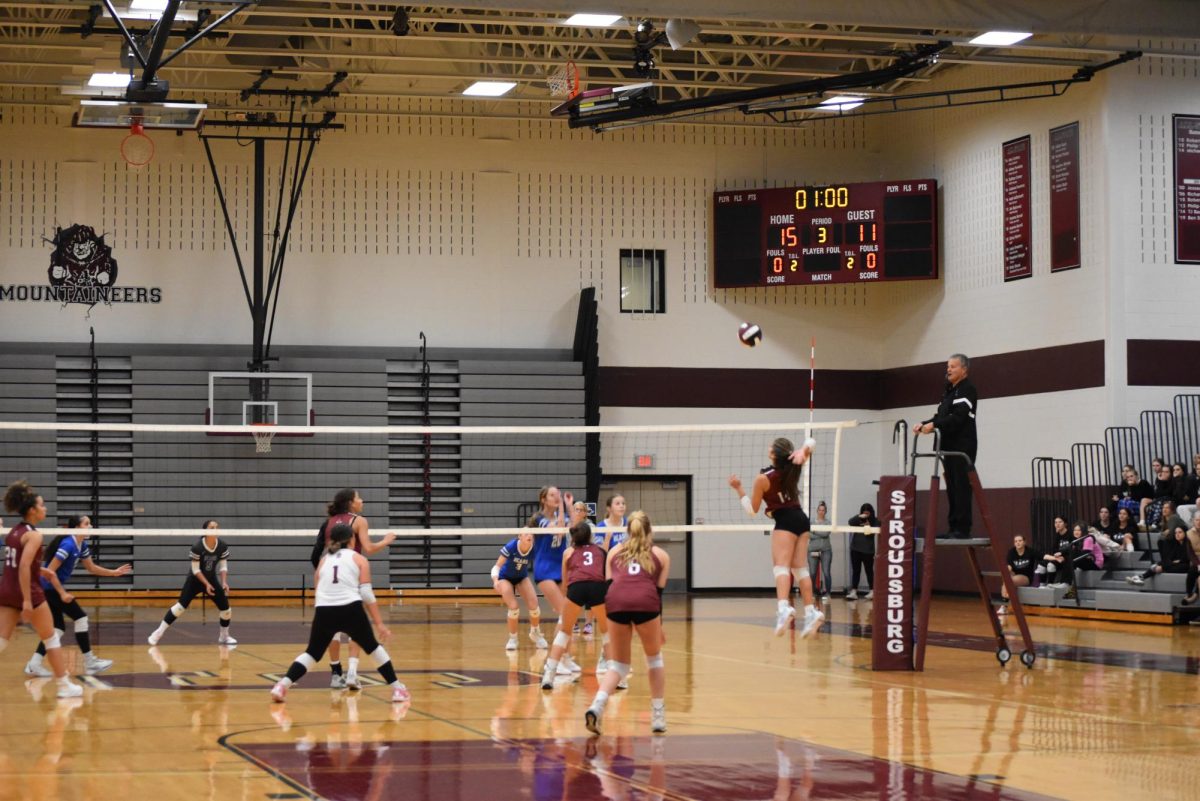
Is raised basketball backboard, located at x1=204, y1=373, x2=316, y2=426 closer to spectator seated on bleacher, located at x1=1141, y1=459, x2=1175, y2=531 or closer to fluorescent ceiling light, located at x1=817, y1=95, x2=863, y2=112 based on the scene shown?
fluorescent ceiling light, located at x1=817, y1=95, x2=863, y2=112

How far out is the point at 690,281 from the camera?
3008 centimetres

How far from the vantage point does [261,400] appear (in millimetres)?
26812

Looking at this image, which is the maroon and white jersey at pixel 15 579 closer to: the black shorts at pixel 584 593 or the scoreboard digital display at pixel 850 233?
the black shorts at pixel 584 593

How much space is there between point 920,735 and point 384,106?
21.0 metres

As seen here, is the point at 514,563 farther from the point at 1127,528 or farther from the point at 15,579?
the point at 1127,528

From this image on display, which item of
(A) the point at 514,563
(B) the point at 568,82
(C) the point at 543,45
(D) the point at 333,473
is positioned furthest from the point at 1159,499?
(D) the point at 333,473

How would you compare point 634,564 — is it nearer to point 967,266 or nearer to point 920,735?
point 920,735

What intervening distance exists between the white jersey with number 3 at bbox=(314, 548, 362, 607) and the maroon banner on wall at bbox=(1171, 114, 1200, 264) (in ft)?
56.8

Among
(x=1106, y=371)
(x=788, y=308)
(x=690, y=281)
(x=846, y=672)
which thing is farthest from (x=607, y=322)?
(x=846, y=672)

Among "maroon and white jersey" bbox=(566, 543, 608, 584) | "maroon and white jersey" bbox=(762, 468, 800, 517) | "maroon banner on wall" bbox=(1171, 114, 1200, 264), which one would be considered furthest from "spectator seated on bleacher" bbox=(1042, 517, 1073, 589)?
"maroon and white jersey" bbox=(566, 543, 608, 584)

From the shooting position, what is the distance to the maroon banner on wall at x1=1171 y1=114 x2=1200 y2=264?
2433 cm

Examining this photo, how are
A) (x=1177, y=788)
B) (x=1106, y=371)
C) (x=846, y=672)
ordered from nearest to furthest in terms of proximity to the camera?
(x=1177, y=788)
(x=846, y=672)
(x=1106, y=371)

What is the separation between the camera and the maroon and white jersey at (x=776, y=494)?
42.0 feet

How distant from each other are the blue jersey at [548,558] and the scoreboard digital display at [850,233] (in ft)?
43.2
